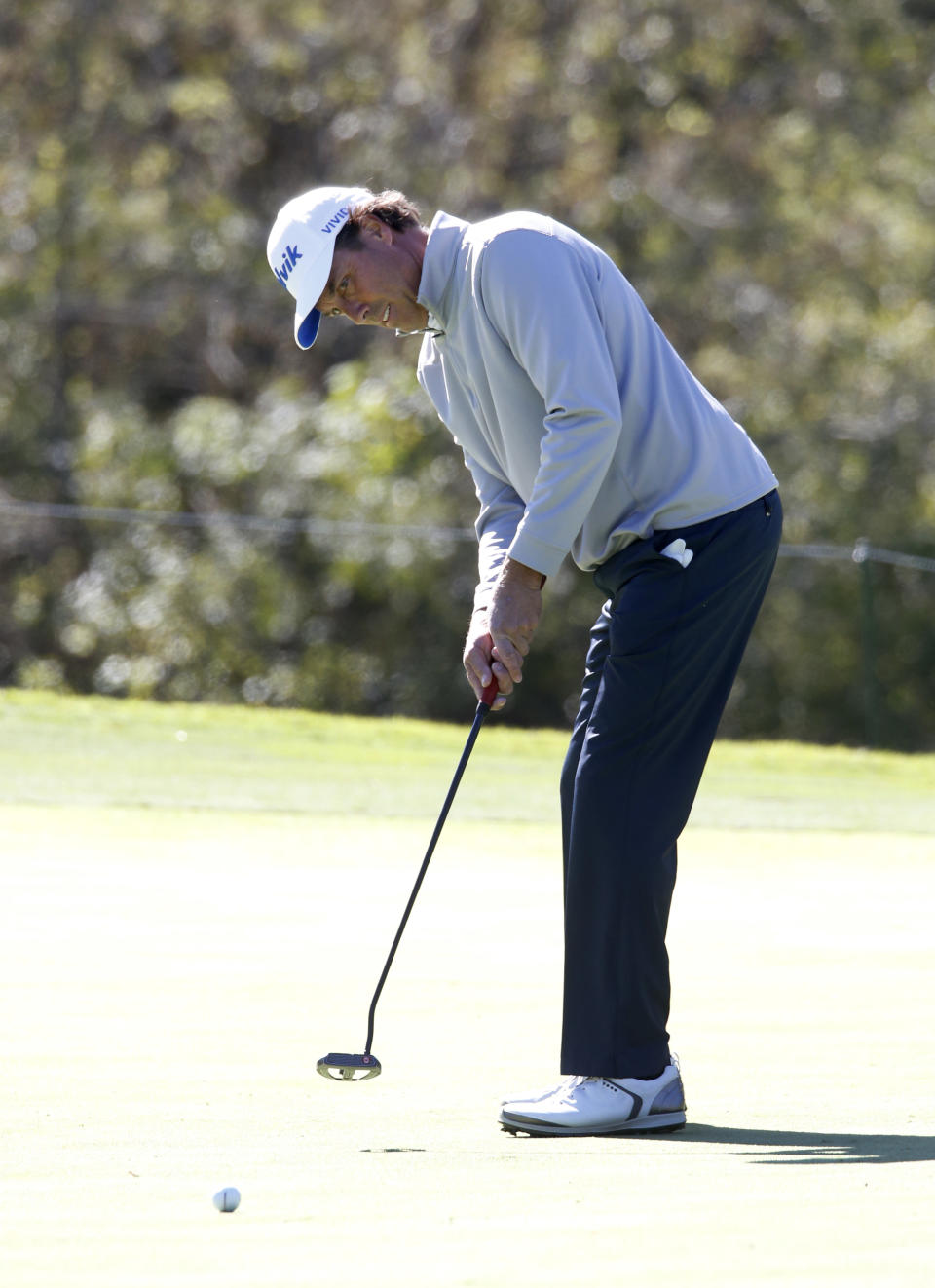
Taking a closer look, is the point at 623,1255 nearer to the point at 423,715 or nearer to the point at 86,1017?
the point at 86,1017

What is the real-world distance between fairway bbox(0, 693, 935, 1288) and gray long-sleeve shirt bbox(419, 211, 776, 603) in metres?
1.17

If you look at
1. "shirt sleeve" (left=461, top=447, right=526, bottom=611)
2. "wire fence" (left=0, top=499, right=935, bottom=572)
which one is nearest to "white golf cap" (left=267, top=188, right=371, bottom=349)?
"shirt sleeve" (left=461, top=447, right=526, bottom=611)

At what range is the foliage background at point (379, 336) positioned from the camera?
64.2ft

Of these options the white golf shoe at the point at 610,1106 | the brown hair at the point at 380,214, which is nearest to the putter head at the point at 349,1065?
the white golf shoe at the point at 610,1106

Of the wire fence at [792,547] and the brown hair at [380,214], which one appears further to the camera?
the wire fence at [792,547]

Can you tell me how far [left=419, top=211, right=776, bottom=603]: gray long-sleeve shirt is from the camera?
13.0ft

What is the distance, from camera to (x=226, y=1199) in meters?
3.13

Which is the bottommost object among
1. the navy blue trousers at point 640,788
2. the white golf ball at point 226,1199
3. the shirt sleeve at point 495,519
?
the white golf ball at point 226,1199

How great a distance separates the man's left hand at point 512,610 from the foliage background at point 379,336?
14.2 m

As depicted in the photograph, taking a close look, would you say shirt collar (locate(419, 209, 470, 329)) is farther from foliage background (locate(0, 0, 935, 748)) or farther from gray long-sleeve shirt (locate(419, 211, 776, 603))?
foliage background (locate(0, 0, 935, 748))

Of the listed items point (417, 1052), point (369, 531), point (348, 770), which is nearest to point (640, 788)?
point (417, 1052)

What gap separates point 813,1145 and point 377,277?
186cm

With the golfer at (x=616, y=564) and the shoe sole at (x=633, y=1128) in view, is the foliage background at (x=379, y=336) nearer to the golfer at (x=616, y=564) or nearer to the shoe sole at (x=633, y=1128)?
the golfer at (x=616, y=564)

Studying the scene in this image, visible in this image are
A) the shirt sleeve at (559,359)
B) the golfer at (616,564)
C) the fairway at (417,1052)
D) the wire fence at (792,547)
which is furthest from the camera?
the wire fence at (792,547)
